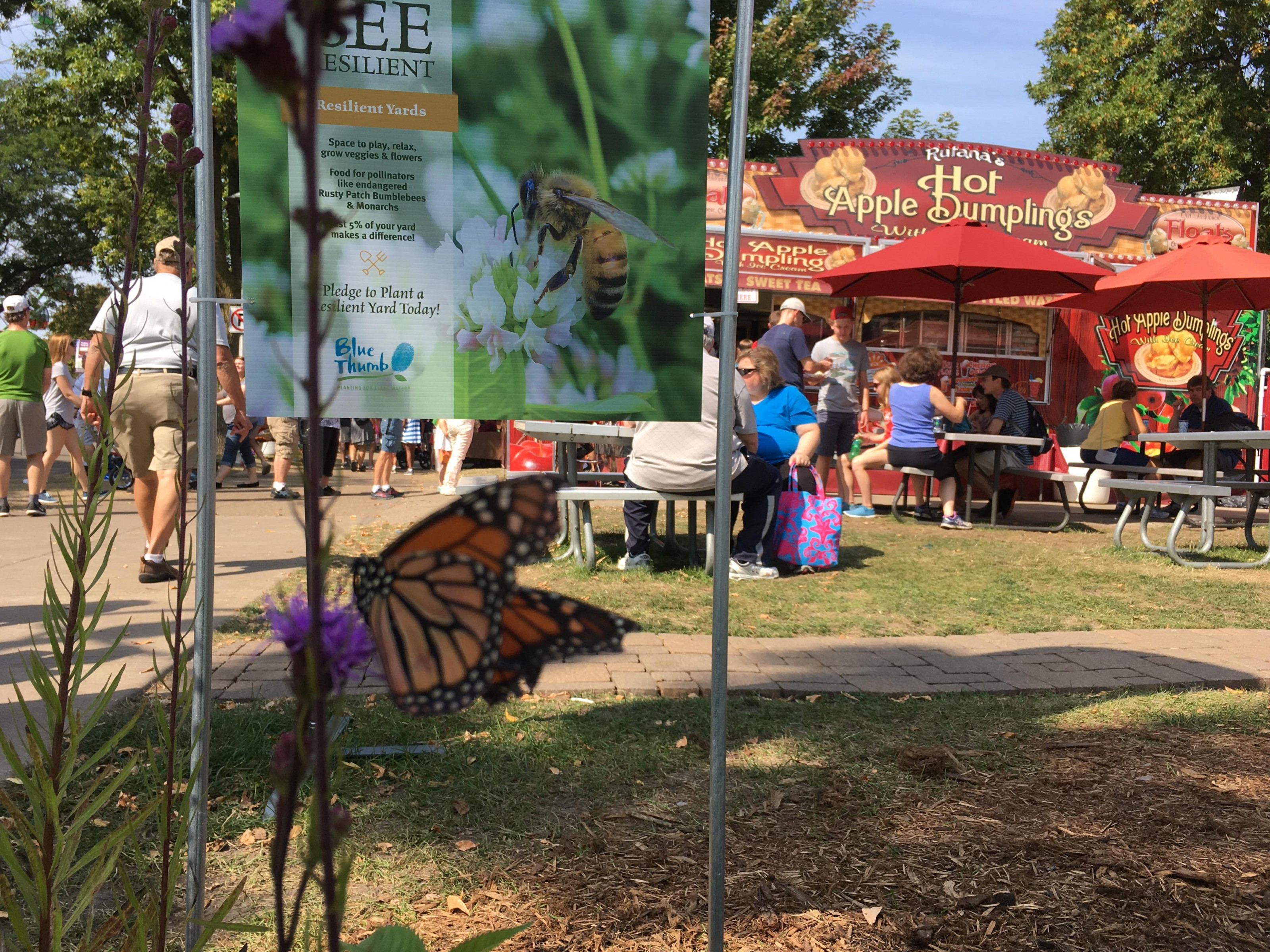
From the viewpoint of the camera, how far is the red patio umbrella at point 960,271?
10.4m

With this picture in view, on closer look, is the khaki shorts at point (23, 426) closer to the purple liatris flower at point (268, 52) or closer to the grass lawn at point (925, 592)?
the grass lawn at point (925, 592)

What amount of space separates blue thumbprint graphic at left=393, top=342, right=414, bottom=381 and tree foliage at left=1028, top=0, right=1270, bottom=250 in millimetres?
22440

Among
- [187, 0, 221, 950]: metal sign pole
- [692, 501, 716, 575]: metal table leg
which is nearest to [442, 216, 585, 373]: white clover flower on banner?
[187, 0, 221, 950]: metal sign pole

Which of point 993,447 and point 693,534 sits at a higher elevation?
point 993,447

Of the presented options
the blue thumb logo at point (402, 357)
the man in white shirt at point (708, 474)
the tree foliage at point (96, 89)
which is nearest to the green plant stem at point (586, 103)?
the blue thumb logo at point (402, 357)

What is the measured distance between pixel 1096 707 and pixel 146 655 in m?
3.96

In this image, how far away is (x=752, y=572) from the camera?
7176 mm

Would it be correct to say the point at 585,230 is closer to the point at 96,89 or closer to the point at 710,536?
the point at 710,536

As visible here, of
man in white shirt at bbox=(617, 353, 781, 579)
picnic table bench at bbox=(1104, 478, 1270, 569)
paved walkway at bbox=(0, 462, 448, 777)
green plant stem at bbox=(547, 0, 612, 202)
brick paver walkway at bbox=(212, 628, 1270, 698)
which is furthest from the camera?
picnic table bench at bbox=(1104, 478, 1270, 569)

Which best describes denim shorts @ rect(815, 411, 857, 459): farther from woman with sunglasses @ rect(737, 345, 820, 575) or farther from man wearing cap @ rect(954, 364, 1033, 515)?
woman with sunglasses @ rect(737, 345, 820, 575)

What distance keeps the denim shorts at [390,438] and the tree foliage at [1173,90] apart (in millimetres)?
16543

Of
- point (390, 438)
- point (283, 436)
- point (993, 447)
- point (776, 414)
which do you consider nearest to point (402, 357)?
point (776, 414)

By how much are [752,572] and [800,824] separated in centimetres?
416

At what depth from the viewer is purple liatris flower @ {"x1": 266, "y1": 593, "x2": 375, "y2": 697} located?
1.79ft
